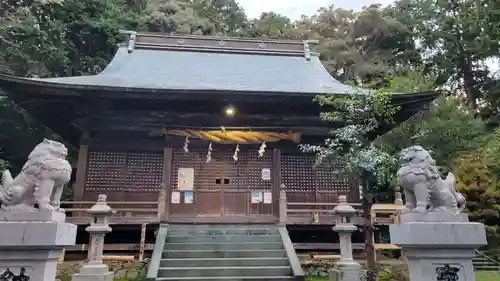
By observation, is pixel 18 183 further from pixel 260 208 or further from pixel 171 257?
pixel 260 208

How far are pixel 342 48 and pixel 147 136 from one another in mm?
19002

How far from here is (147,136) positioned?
12.0m

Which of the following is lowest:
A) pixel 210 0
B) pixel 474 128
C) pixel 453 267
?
pixel 453 267

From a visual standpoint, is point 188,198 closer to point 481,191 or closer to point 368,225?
point 368,225

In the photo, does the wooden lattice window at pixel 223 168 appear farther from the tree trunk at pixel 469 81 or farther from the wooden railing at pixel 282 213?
the tree trunk at pixel 469 81

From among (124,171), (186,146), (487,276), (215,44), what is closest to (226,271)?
(186,146)

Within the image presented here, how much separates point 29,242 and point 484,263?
1123 cm

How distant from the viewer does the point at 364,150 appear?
7.76 meters

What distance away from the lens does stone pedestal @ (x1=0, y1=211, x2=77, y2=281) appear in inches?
144

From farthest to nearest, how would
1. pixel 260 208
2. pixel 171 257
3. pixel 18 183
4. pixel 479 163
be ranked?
pixel 479 163, pixel 260 208, pixel 171 257, pixel 18 183

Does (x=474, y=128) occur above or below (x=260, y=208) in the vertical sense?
above

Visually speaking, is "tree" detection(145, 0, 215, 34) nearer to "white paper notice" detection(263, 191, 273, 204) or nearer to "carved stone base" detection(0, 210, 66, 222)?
"white paper notice" detection(263, 191, 273, 204)

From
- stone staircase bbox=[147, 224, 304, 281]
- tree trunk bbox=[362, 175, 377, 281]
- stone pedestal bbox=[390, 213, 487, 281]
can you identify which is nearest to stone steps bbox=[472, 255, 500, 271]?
tree trunk bbox=[362, 175, 377, 281]

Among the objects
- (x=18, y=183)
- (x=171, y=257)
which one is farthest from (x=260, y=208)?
(x=18, y=183)
